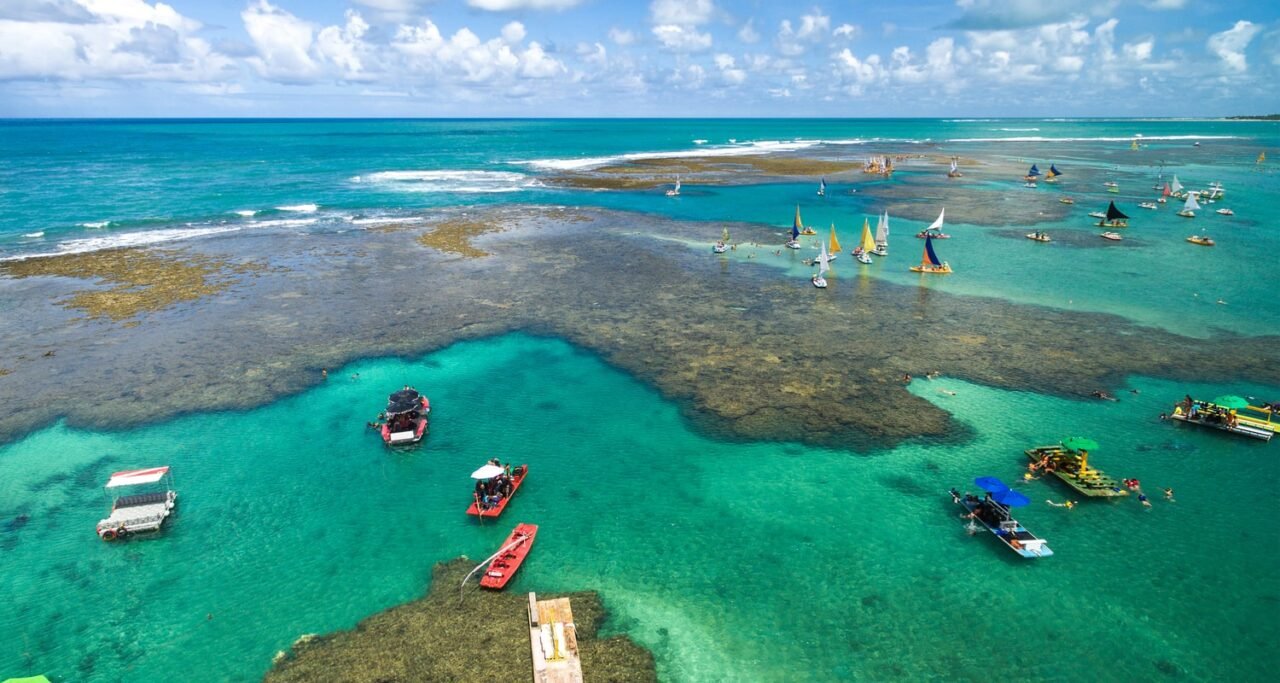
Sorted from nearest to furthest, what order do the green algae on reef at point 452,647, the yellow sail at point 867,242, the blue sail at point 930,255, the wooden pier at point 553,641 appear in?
the wooden pier at point 553,641 < the green algae on reef at point 452,647 < the blue sail at point 930,255 < the yellow sail at point 867,242

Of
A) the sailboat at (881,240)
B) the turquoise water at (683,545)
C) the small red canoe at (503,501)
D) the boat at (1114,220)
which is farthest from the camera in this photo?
the boat at (1114,220)

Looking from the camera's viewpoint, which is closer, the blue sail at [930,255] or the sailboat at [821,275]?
the sailboat at [821,275]

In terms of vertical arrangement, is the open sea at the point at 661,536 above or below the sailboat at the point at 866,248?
below

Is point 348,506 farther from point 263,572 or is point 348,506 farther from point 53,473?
point 53,473

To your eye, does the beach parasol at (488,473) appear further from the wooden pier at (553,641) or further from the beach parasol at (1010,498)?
the beach parasol at (1010,498)

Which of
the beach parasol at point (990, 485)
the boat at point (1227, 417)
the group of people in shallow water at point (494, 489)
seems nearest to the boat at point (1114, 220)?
the boat at point (1227, 417)

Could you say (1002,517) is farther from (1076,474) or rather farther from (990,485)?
(1076,474)

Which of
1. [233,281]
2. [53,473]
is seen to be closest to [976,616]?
[53,473]

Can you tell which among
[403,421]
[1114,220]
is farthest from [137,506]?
[1114,220]
